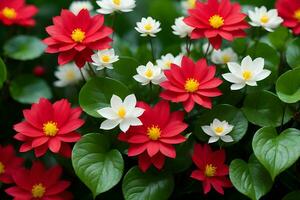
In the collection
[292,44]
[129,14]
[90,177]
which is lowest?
[129,14]

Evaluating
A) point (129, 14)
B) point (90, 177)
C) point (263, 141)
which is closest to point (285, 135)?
point (263, 141)

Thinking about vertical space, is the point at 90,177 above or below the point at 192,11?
below

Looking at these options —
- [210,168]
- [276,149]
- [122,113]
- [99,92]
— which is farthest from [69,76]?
[276,149]

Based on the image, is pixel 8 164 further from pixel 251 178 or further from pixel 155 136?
pixel 251 178

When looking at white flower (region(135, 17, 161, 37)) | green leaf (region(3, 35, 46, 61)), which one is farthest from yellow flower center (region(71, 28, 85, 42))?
green leaf (region(3, 35, 46, 61))

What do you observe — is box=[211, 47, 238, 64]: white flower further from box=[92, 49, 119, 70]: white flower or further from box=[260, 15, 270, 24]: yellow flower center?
box=[92, 49, 119, 70]: white flower

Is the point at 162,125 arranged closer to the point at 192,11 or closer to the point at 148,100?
the point at 148,100
